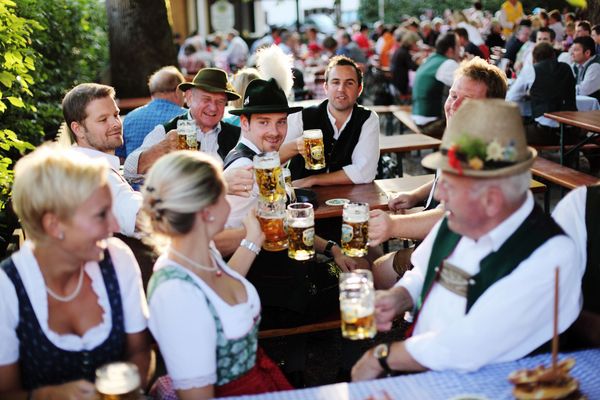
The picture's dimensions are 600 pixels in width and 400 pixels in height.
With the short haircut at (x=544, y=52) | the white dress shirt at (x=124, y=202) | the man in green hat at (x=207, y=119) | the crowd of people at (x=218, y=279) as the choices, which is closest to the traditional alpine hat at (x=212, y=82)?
the man in green hat at (x=207, y=119)

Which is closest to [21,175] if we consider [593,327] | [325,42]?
[593,327]

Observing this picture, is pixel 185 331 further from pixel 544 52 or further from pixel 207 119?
pixel 544 52

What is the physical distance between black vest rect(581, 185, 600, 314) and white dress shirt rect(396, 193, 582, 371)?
1.08 feet

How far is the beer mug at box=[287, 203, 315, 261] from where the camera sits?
2.89m

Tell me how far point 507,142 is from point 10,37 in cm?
298

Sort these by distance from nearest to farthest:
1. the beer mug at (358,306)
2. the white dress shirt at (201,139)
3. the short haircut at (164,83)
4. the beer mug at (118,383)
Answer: the beer mug at (118,383)
the beer mug at (358,306)
the white dress shirt at (201,139)
the short haircut at (164,83)

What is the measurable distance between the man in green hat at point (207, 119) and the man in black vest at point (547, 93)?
3675 mm

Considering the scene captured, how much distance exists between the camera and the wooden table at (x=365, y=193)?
385 centimetres

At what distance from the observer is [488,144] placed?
2.06 meters

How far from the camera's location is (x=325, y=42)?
13539 millimetres

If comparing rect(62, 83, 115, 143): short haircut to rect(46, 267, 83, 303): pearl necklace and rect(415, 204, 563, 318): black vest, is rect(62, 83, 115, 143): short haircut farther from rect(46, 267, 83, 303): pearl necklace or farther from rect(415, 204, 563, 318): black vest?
rect(415, 204, 563, 318): black vest

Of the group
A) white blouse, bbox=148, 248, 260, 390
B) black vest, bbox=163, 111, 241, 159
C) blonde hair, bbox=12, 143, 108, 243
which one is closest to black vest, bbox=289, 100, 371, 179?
black vest, bbox=163, 111, 241, 159

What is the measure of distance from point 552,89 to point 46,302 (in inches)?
253

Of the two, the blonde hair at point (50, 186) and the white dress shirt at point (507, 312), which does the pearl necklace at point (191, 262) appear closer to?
the blonde hair at point (50, 186)
